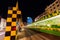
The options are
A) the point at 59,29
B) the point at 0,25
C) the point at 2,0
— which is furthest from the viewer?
the point at 0,25

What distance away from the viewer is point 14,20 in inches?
81.4

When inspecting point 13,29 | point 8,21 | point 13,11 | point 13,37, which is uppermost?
point 13,11

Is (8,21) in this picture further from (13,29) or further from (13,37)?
(13,37)

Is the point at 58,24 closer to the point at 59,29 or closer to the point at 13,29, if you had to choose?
the point at 59,29

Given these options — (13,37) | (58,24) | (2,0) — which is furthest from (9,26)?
(2,0)

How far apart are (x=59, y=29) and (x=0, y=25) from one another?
20.5 meters

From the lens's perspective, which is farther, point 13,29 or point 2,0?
point 2,0

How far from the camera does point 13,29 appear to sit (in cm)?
202

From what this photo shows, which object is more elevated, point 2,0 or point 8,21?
point 2,0

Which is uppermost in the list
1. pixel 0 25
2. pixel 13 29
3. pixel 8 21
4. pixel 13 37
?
pixel 0 25

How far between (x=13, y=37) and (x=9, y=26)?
8.7 inches

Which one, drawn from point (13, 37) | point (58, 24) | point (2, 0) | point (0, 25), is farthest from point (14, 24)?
point (0, 25)

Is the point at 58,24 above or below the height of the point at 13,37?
above

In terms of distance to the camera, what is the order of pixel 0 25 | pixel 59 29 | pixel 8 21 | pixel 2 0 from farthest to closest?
pixel 0 25, pixel 2 0, pixel 8 21, pixel 59 29
